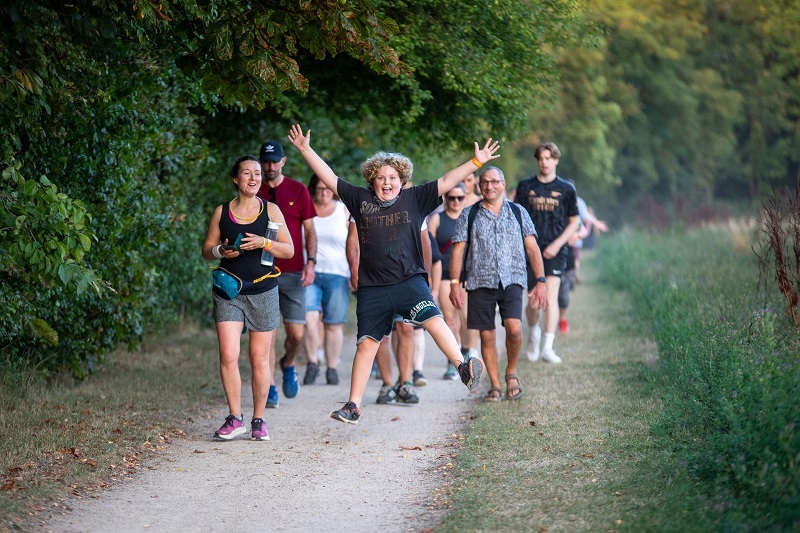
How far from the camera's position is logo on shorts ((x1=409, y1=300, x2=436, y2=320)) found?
7965 mm

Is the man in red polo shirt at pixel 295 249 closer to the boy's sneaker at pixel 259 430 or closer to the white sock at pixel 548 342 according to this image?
the boy's sneaker at pixel 259 430

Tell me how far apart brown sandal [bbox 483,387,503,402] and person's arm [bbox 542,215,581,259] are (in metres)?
2.40

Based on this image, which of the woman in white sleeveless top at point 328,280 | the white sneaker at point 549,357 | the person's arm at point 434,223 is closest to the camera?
the woman in white sleeveless top at point 328,280

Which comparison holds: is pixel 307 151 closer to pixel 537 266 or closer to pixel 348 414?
pixel 348 414

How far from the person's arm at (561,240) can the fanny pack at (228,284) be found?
4384 mm

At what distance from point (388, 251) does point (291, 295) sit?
245 cm

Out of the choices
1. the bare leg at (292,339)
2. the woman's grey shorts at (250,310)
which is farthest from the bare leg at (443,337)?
the bare leg at (292,339)

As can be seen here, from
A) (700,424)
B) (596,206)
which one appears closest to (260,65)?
(700,424)

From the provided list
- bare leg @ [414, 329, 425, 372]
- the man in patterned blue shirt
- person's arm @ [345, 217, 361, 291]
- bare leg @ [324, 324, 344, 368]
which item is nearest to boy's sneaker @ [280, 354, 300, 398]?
bare leg @ [324, 324, 344, 368]

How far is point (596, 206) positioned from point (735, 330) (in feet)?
156

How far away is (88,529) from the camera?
5.82 metres

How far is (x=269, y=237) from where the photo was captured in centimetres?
820

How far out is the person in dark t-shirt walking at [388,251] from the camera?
7977 mm

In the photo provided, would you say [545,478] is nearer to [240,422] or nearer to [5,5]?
[240,422]
